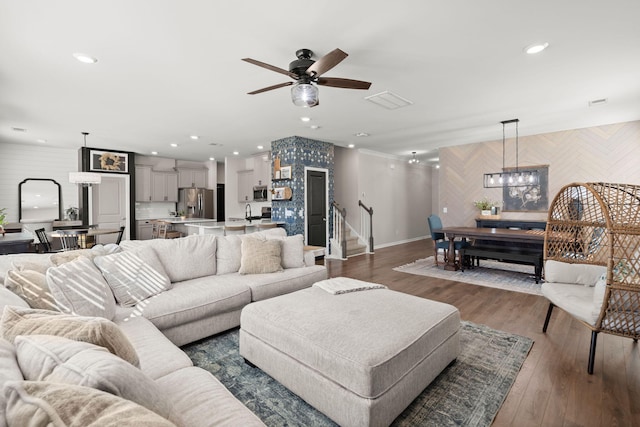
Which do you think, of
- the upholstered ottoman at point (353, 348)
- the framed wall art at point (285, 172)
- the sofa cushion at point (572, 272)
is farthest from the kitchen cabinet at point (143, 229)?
the sofa cushion at point (572, 272)

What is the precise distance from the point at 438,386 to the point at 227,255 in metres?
2.43

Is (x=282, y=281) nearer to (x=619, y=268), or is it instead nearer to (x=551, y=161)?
(x=619, y=268)

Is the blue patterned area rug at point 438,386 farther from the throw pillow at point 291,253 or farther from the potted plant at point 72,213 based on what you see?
the potted plant at point 72,213

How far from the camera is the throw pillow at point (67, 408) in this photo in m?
0.60

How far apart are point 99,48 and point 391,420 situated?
12.3ft

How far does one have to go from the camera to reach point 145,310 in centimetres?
231

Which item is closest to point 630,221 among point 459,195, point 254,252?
point 254,252

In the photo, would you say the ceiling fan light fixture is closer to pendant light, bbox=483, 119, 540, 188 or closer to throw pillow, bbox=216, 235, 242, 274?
throw pillow, bbox=216, 235, 242, 274

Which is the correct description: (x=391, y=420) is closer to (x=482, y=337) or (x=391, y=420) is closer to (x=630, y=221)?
(x=482, y=337)

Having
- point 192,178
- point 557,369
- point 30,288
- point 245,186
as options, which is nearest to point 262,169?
point 245,186

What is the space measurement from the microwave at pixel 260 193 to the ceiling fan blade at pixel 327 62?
5.78m

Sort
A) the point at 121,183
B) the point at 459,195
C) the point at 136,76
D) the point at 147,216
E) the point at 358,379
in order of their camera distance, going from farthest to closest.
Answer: the point at 147,216, the point at 121,183, the point at 459,195, the point at 136,76, the point at 358,379

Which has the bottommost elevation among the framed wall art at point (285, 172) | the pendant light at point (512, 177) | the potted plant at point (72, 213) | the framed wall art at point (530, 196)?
the potted plant at point (72, 213)

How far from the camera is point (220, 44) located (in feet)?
8.76
